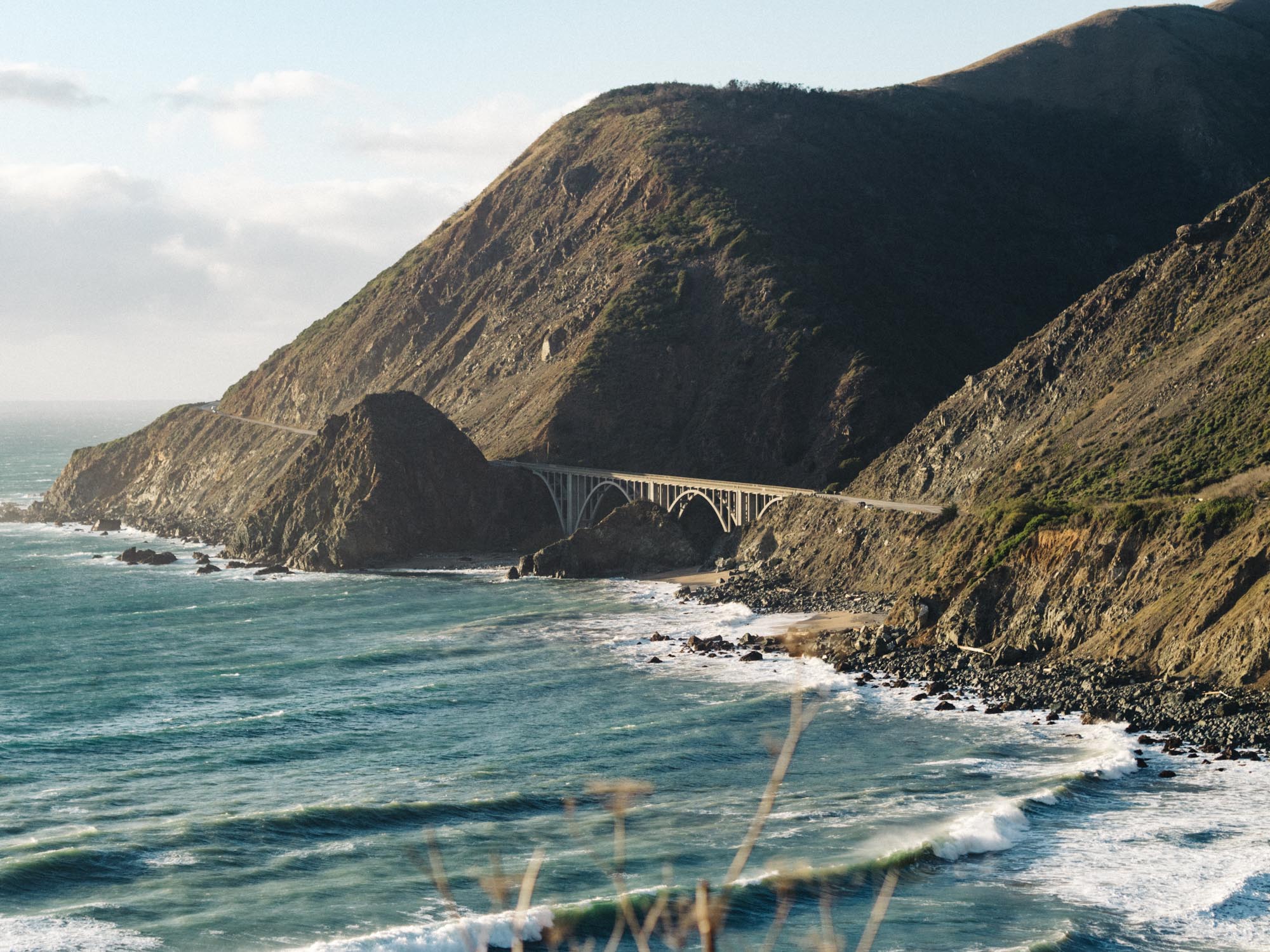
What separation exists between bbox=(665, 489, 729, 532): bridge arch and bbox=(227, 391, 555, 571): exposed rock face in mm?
17691

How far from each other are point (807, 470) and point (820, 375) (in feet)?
38.2

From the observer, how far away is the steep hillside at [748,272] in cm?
12425

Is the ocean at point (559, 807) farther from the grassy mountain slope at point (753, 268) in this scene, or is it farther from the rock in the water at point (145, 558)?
the grassy mountain slope at point (753, 268)

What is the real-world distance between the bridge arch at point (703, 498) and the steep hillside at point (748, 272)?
17.6m

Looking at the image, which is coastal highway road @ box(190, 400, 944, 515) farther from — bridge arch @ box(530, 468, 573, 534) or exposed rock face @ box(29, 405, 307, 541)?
exposed rock face @ box(29, 405, 307, 541)

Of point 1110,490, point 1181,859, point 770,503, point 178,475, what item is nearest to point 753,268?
point 770,503

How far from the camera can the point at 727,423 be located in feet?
406

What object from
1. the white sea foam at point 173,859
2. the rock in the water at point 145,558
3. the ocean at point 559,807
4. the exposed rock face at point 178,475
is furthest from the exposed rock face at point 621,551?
the white sea foam at point 173,859

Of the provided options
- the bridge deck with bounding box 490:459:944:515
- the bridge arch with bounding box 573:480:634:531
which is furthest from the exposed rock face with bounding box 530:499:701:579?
the bridge arch with bounding box 573:480:634:531

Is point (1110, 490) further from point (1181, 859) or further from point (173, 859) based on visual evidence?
point (173, 859)

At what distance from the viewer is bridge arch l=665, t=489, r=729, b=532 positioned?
99188mm

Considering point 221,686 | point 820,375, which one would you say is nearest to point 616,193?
point 820,375

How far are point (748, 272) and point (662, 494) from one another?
135ft

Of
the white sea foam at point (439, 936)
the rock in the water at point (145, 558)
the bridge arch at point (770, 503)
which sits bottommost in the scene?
the white sea foam at point (439, 936)
